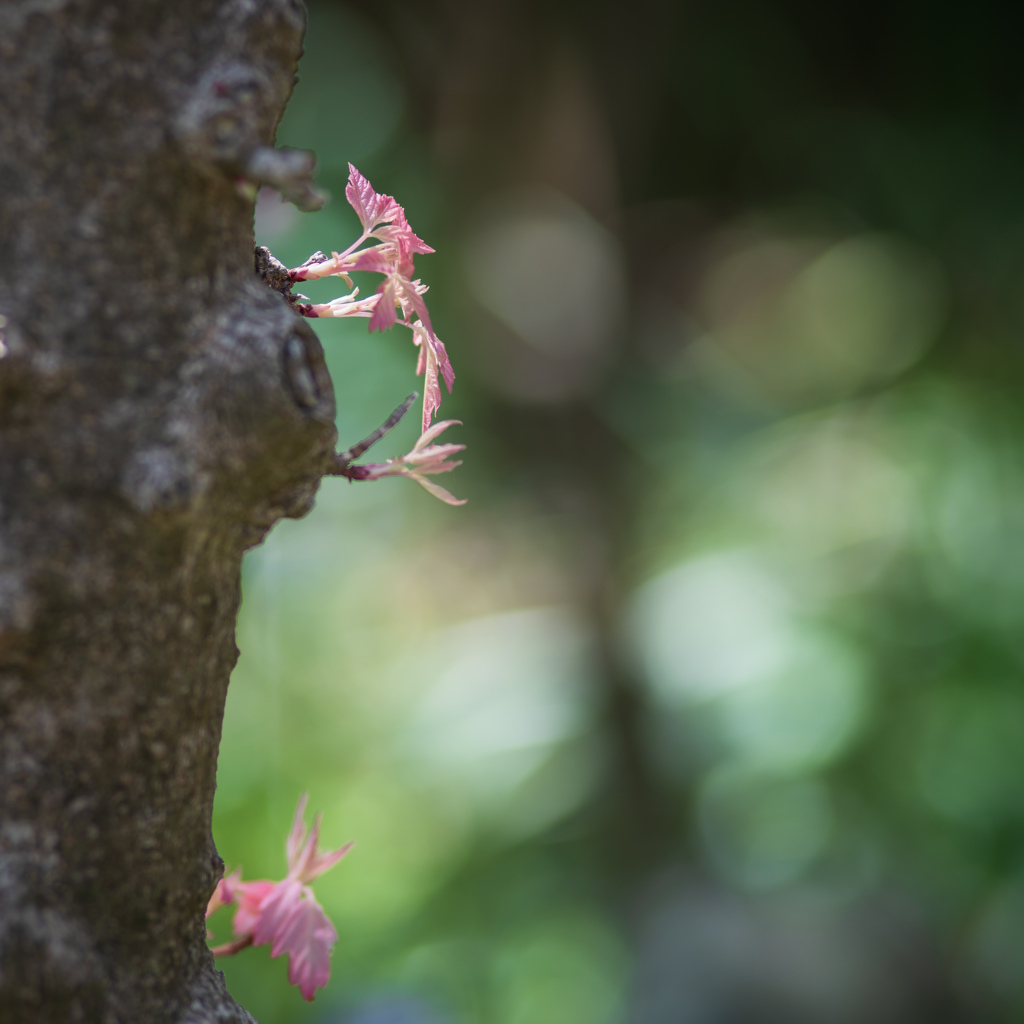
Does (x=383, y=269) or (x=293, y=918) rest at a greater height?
(x=383, y=269)

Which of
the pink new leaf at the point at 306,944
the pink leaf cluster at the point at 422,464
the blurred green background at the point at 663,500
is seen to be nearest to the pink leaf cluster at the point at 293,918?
the pink new leaf at the point at 306,944

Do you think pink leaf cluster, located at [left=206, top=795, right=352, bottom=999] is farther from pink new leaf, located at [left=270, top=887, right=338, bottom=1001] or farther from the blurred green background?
the blurred green background

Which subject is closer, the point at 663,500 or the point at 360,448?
the point at 360,448

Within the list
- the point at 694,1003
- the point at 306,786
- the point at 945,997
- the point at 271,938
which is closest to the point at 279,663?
the point at 306,786

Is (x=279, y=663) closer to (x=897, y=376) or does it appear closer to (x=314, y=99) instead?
(x=314, y=99)

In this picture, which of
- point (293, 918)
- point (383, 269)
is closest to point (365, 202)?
point (383, 269)

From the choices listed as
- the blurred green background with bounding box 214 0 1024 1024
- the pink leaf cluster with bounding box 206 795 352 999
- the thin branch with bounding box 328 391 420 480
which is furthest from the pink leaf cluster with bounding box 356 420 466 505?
the blurred green background with bounding box 214 0 1024 1024

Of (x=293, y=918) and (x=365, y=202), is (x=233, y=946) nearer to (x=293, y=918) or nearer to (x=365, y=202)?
(x=293, y=918)

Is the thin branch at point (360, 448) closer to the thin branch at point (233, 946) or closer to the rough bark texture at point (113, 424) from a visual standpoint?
the rough bark texture at point (113, 424)
